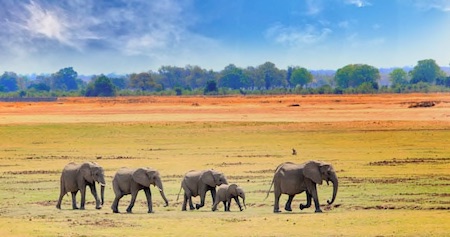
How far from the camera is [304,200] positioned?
1083 inches

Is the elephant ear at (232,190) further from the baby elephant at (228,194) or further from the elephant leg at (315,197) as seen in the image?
the elephant leg at (315,197)

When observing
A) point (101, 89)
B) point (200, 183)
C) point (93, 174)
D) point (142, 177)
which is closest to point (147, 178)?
point (142, 177)

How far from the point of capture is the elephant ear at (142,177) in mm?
24922

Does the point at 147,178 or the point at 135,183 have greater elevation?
the point at 147,178

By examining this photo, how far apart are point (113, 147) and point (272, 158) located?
9.92m

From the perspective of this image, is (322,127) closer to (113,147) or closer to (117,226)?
(113,147)

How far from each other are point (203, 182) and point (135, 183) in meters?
1.83

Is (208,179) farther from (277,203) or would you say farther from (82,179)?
(82,179)

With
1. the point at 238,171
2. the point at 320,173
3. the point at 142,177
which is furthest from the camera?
the point at 238,171

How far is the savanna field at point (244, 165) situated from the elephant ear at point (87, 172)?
925 mm

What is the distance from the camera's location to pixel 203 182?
1019 inches

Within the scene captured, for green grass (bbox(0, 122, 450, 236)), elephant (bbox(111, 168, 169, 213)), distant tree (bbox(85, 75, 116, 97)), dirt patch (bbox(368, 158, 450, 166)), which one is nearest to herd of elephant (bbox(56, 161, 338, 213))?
elephant (bbox(111, 168, 169, 213))

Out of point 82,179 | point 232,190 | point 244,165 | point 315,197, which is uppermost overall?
point 82,179

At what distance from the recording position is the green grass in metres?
21.6
